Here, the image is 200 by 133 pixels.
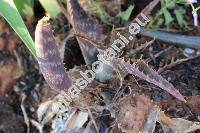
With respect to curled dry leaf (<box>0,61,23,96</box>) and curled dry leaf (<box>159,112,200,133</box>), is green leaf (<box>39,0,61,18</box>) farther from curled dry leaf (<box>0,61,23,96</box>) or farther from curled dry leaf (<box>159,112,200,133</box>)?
curled dry leaf (<box>159,112,200,133</box>)

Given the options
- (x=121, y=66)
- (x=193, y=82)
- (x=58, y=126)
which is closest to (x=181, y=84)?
(x=193, y=82)

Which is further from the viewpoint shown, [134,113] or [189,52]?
[189,52]

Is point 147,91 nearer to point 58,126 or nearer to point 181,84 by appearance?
point 181,84

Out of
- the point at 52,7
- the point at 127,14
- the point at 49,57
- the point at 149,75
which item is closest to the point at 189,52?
the point at 127,14

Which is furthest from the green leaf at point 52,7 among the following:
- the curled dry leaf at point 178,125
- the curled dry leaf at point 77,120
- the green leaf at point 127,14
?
the curled dry leaf at point 178,125

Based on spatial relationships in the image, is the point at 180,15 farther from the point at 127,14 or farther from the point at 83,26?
the point at 83,26

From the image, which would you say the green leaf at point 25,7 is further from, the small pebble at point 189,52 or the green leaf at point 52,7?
the small pebble at point 189,52

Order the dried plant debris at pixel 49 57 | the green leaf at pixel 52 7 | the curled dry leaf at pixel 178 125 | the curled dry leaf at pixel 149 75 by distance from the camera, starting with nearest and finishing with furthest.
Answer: the dried plant debris at pixel 49 57
the curled dry leaf at pixel 149 75
the curled dry leaf at pixel 178 125
the green leaf at pixel 52 7
